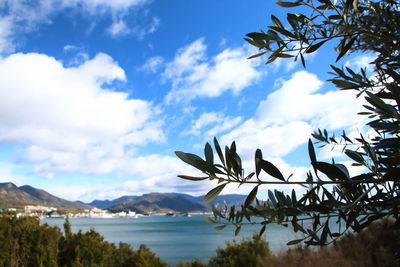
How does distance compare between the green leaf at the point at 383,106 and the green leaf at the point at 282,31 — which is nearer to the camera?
the green leaf at the point at 383,106

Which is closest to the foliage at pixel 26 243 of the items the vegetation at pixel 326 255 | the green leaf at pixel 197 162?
the vegetation at pixel 326 255

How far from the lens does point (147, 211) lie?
17100 centimetres

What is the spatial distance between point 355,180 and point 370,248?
958 cm

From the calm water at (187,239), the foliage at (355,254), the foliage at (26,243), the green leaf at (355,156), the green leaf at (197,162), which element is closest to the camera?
the green leaf at (197,162)

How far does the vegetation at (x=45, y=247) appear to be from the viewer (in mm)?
6070

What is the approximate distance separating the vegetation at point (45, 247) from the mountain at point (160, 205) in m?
156

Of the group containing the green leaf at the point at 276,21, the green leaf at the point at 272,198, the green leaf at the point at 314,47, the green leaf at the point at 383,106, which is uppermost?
the green leaf at the point at 276,21

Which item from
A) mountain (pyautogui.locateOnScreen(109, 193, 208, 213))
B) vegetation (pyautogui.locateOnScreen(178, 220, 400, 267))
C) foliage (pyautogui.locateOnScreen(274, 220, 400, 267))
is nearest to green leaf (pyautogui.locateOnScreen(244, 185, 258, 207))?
foliage (pyautogui.locateOnScreen(274, 220, 400, 267))

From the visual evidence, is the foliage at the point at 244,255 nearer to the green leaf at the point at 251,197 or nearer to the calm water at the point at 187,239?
the calm water at the point at 187,239

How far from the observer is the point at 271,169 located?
0.75 m

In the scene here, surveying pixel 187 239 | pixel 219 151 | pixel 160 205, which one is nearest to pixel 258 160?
pixel 219 151

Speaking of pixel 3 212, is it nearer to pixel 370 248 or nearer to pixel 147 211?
pixel 370 248

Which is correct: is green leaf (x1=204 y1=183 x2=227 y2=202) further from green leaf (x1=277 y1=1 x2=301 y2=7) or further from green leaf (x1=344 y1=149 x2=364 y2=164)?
green leaf (x1=277 y1=1 x2=301 y2=7)

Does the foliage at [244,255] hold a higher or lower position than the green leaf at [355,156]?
lower
